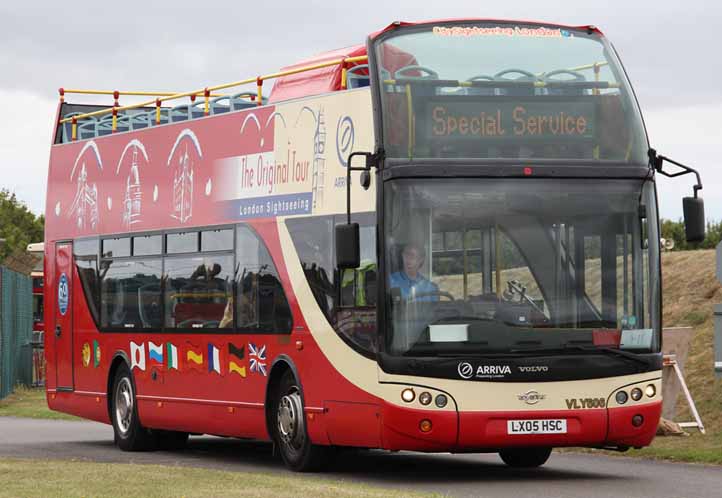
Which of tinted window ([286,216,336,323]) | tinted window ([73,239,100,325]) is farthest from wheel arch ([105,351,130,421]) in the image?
tinted window ([286,216,336,323])

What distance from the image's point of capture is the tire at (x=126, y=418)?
22.5m

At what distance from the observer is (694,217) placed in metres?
16.9

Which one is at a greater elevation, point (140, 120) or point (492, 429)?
point (140, 120)

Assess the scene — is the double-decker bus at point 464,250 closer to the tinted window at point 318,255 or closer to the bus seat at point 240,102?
the tinted window at point 318,255

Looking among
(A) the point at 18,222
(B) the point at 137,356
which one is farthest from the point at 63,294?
(A) the point at 18,222

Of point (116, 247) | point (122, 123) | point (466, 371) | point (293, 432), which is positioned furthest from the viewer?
point (122, 123)

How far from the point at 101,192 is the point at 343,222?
274 inches

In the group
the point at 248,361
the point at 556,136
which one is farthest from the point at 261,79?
the point at 556,136

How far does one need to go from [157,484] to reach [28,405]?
23.4 meters

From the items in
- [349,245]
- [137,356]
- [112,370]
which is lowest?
[112,370]

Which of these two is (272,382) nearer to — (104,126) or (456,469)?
(456,469)

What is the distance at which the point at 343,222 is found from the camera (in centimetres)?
1752

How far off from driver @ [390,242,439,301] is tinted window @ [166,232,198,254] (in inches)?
192

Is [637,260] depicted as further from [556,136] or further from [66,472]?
[66,472]
